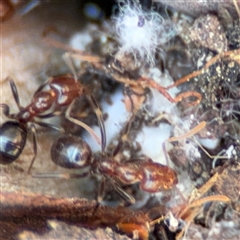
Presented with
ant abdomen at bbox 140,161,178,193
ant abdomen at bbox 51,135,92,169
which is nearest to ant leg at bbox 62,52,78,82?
ant abdomen at bbox 51,135,92,169

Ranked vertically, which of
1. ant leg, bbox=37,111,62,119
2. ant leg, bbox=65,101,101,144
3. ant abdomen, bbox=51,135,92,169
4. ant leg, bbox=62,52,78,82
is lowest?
ant abdomen, bbox=51,135,92,169

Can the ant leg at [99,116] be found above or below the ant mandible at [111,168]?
above

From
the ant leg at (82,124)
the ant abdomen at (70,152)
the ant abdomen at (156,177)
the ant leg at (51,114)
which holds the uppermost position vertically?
the ant leg at (51,114)

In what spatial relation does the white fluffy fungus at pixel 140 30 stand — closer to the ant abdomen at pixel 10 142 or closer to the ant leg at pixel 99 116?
the ant leg at pixel 99 116

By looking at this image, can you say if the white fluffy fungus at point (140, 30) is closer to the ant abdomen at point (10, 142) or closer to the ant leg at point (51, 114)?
the ant leg at point (51, 114)

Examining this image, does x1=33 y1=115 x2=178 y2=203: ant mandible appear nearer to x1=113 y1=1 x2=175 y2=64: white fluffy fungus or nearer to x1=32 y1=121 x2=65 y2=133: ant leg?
x1=32 y1=121 x2=65 y2=133: ant leg

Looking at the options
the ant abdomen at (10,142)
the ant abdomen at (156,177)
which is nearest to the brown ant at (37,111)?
the ant abdomen at (10,142)
